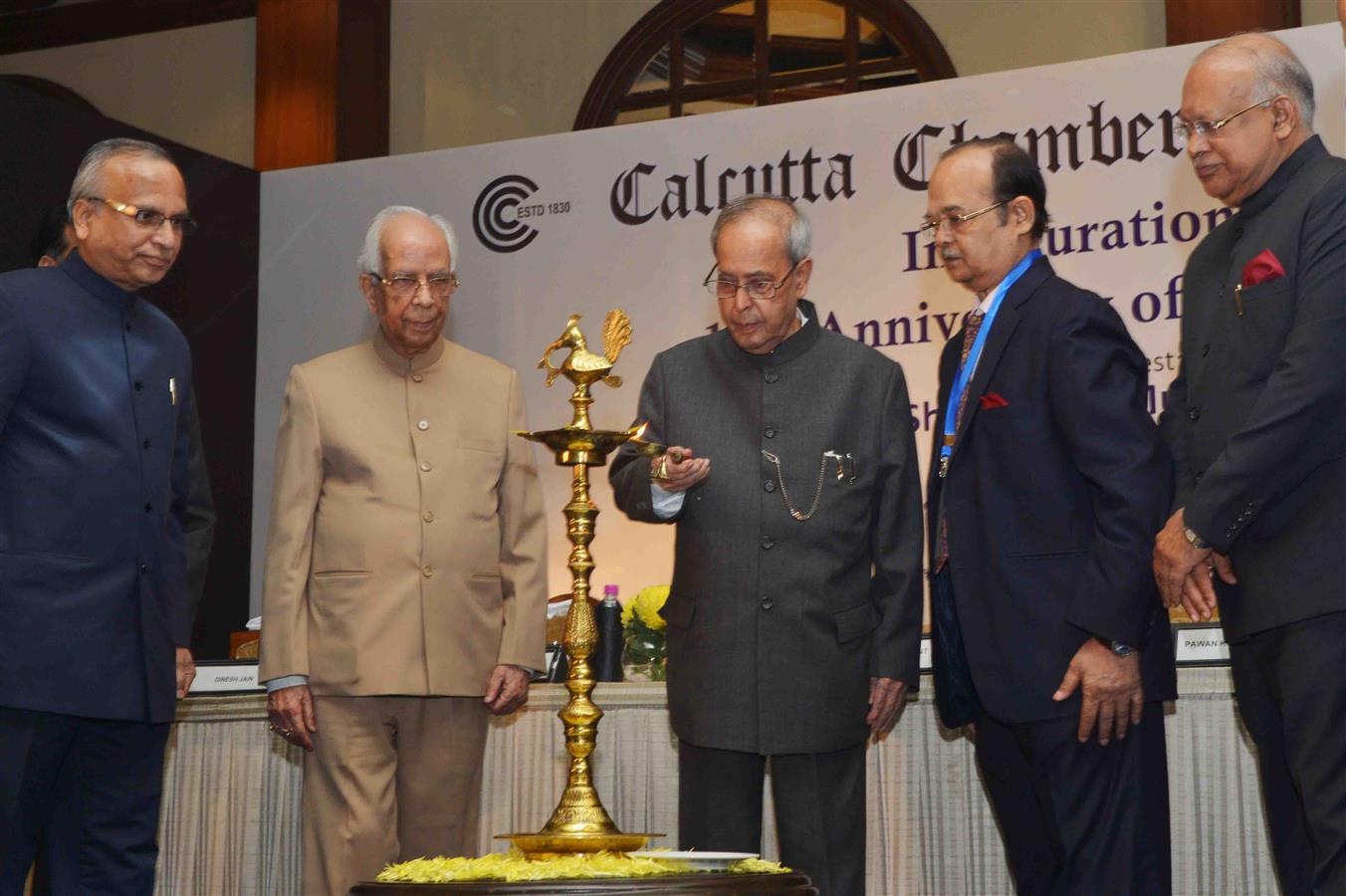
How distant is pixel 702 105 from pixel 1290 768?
16.1ft

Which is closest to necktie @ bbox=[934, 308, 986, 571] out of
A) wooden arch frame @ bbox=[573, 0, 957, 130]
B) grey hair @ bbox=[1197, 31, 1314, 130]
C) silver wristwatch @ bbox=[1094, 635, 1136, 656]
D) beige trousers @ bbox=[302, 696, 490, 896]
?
silver wristwatch @ bbox=[1094, 635, 1136, 656]

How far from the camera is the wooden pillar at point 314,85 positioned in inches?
283

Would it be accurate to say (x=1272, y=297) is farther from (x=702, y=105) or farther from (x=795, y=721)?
(x=702, y=105)

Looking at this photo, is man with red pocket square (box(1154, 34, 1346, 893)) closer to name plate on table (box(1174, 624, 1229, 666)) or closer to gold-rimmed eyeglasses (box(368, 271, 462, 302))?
name plate on table (box(1174, 624, 1229, 666))

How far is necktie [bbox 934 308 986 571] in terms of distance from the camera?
3014 millimetres

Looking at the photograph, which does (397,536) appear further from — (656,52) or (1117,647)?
(656,52)

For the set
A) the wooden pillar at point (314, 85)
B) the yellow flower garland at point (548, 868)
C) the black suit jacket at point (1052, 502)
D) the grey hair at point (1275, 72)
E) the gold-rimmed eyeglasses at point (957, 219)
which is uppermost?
the wooden pillar at point (314, 85)

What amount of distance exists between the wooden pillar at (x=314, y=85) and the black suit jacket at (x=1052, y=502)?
189 inches

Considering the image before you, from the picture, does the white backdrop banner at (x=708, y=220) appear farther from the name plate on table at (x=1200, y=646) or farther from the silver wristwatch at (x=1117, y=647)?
the silver wristwatch at (x=1117, y=647)

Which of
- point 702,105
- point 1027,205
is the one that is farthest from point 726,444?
point 702,105

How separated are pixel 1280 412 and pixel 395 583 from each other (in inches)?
70.8

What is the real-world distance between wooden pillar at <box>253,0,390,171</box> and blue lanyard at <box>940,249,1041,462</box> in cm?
466

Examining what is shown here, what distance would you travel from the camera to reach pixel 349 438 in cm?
353

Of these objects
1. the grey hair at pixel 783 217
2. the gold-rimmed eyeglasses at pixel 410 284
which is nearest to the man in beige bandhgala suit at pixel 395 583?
the gold-rimmed eyeglasses at pixel 410 284
